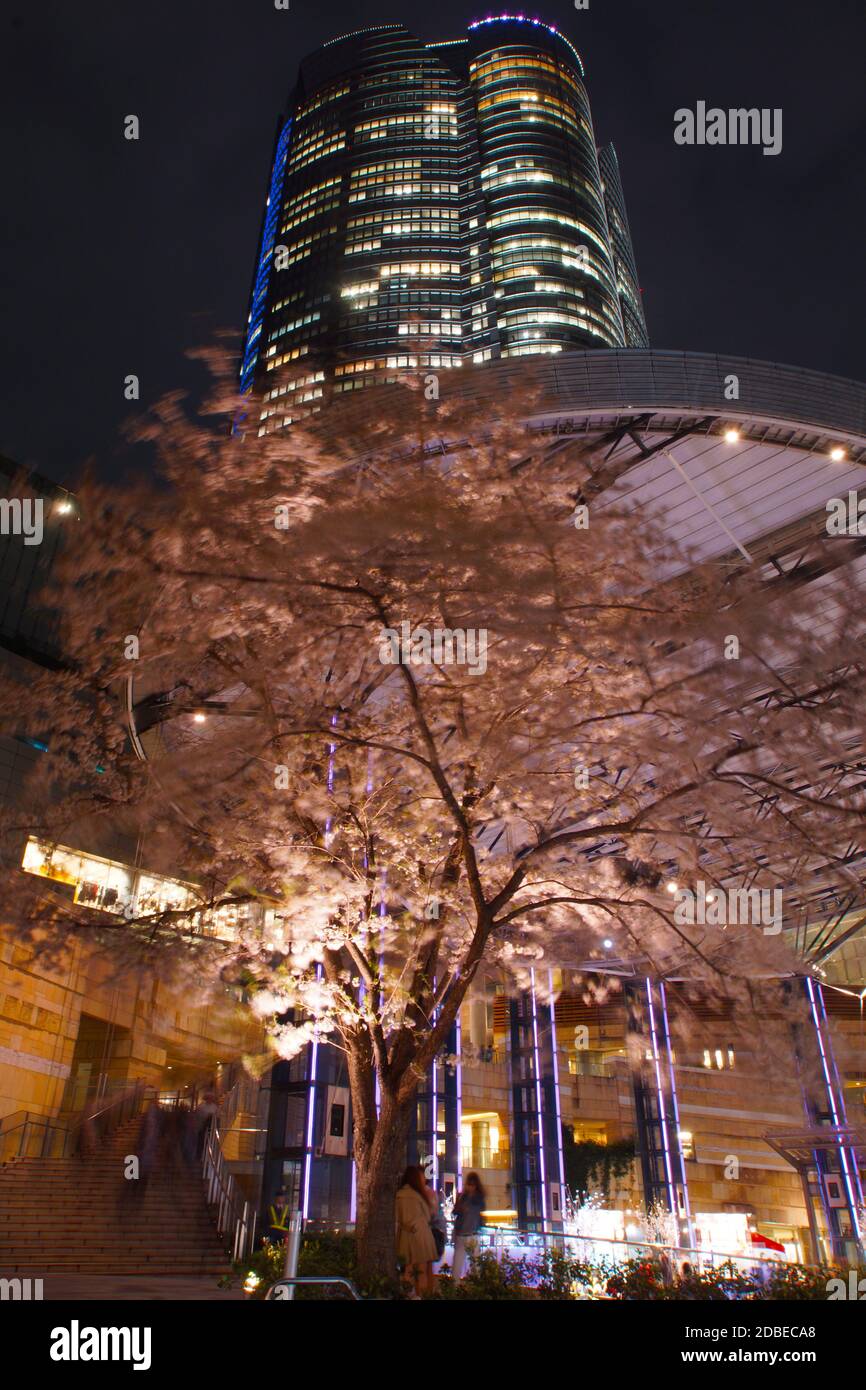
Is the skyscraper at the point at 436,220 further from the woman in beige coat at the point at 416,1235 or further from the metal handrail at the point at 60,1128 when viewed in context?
the woman in beige coat at the point at 416,1235

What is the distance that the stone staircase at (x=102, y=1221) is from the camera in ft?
38.1

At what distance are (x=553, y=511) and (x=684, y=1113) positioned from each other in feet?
111

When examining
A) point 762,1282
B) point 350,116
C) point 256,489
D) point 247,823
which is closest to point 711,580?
point 256,489

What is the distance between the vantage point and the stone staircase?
11.6m

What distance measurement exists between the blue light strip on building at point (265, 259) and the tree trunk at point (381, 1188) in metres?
90.1

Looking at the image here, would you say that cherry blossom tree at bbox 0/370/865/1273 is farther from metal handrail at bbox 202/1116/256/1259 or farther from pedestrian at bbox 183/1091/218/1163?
pedestrian at bbox 183/1091/218/1163

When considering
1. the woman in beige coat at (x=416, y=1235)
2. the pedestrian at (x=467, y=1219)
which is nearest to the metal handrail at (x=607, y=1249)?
the pedestrian at (x=467, y=1219)

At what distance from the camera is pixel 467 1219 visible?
9.36 meters

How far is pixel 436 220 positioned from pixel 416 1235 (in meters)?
→ 106

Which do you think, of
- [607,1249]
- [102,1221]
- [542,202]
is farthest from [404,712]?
[542,202]

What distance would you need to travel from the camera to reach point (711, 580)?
8.24 metres

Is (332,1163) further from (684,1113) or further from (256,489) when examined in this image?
(684,1113)

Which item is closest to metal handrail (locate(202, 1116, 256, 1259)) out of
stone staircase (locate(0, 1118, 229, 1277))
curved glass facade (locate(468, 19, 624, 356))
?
stone staircase (locate(0, 1118, 229, 1277))

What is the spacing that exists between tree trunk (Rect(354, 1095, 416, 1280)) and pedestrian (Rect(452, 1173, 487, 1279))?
85 cm
